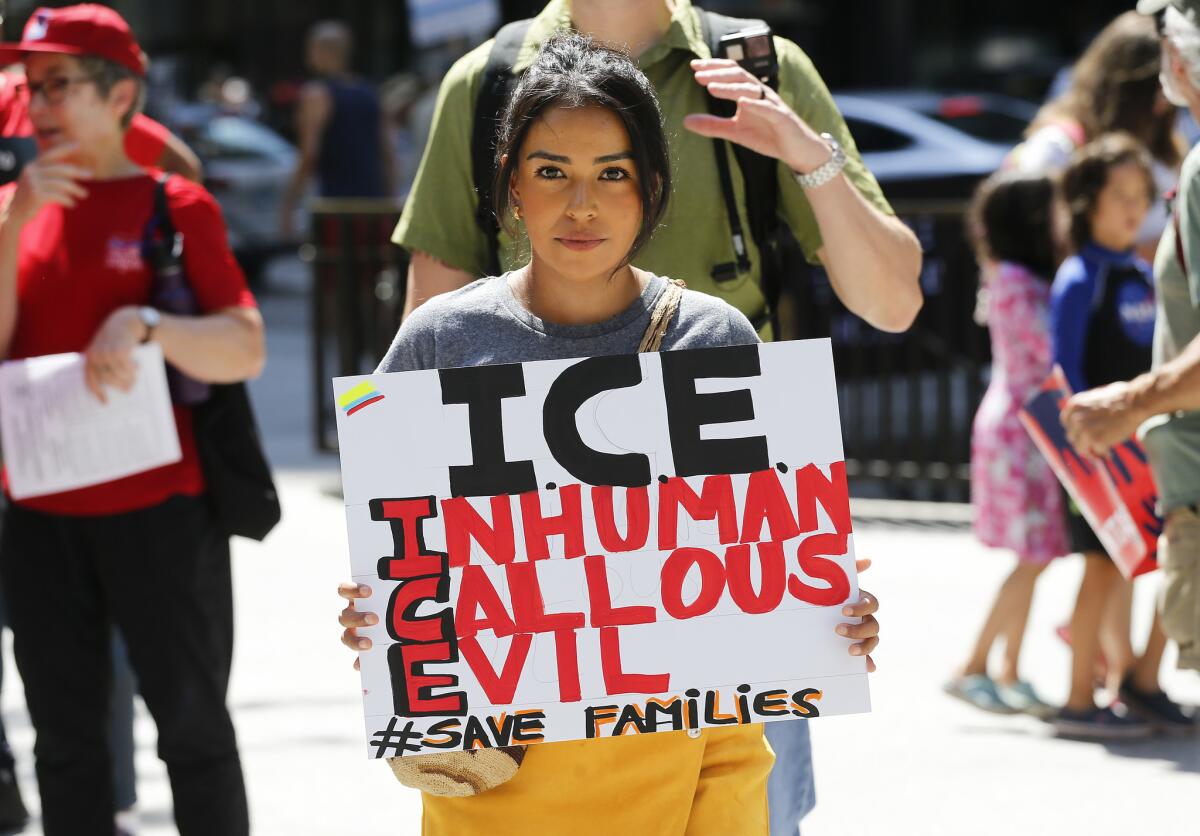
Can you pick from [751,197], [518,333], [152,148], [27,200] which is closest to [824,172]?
[751,197]

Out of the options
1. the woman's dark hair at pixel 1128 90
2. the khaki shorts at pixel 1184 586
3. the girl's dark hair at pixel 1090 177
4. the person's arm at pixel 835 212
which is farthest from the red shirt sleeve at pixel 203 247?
the woman's dark hair at pixel 1128 90

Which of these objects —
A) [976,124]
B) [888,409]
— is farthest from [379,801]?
[976,124]

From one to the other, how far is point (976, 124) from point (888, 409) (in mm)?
6150

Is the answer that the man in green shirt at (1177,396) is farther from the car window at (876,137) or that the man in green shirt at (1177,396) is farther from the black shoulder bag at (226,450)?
the car window at (876,137)

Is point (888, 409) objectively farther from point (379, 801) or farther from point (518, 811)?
point (518, 811)

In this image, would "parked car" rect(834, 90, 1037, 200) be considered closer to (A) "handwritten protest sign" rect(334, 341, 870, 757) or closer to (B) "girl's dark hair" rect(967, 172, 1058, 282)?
(B) "girl's dark hair" rect(967, 172, 1058, 282)

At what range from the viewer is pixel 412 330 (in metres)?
2.95

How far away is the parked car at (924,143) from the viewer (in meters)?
13.2

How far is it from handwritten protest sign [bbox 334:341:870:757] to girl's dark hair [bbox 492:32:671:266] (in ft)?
0.90

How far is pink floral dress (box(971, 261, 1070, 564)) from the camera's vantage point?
6.11m

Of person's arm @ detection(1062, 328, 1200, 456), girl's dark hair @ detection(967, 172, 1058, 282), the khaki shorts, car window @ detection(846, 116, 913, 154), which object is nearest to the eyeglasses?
person's arm @ detection(1062, 328, 1200, 456)

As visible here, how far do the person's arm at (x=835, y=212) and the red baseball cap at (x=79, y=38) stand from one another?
1511mm

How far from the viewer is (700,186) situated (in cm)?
346

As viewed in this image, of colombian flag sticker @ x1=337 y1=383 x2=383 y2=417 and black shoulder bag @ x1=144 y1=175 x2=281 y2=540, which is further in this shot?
black shoulder bag @ x1=144 y1=175 x2=281 y2=540
